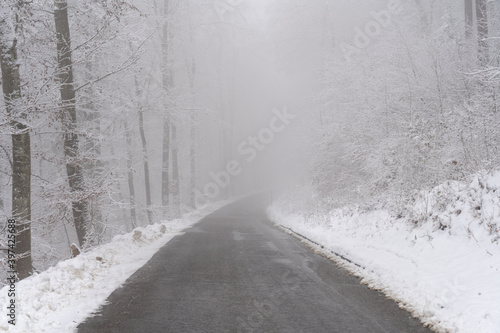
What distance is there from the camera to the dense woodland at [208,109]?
8.72 metres

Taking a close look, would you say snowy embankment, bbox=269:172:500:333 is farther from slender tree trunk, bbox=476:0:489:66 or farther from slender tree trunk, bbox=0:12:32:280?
slender tree trunk, bbox=0:12:32:280

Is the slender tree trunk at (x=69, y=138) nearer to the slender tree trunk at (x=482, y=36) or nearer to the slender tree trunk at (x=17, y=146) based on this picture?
the slender tree trunk at (x=17, y=146)

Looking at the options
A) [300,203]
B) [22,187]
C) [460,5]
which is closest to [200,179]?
[300,203]

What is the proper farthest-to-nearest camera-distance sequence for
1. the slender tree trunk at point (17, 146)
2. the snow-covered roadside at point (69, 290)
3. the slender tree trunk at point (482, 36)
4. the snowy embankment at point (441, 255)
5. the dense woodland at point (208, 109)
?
the slender tree trunk at point (482, 36) → the dense woodland at point (208, 109) → the slender tree trunk at point (17, 146) → the snowy embankment at point (441, 255) → the snow-covered roadside at point (69, 290)

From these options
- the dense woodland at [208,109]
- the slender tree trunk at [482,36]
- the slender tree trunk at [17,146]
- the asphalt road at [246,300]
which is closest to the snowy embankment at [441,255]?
the asphalt road at [246,300]

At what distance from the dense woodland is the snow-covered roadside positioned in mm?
1471

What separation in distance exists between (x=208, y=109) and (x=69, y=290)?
15821mm

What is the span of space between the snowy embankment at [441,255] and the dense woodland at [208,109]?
2.89 feet

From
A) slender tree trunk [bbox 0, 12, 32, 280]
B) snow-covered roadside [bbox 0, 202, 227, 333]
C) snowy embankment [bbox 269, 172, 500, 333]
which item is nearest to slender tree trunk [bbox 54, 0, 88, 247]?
snow-covered roadside [bbox 0, 202, 227, 333]

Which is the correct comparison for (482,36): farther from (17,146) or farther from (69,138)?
(17,146)

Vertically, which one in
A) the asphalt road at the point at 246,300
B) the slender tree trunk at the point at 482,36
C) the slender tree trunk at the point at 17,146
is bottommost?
the asphalt road at the point at 246,300

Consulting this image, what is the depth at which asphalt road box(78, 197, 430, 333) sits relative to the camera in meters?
4.96

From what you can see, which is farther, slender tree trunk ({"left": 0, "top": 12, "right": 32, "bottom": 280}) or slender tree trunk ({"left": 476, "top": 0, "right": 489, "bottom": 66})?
slender tree trunk ({"left": 476, "top": 0, "right": 489, "bottom": 66})

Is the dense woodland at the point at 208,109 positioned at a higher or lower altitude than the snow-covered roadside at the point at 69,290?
higher
